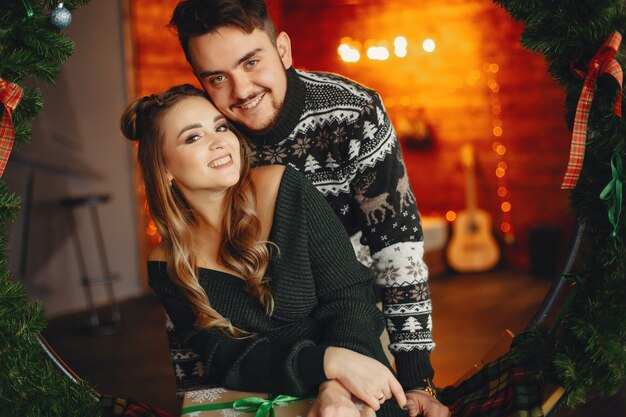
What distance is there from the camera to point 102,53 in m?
5.65

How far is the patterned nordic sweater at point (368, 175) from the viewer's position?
1.90 meters

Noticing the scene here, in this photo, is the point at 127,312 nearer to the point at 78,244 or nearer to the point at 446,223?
the point at 78,244

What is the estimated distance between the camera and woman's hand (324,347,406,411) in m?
1.48

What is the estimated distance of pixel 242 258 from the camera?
1.63 meters

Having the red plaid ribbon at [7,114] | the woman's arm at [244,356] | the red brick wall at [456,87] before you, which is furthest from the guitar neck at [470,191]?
the red plaid ribbon at [7,114]

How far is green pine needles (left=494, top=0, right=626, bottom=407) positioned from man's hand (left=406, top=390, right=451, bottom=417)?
0.27m

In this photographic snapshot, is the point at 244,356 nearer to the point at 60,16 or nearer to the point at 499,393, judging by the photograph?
the point at 499,393

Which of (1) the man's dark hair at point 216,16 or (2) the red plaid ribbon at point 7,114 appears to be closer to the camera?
(2) the red plaid ribbon at point 7,114

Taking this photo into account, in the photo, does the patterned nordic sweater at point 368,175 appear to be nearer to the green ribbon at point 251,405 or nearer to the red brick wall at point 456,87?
the green ribbon at point 251,405

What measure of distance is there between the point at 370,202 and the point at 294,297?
44cm

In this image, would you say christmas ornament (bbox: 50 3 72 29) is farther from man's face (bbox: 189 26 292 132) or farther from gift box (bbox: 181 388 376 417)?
gift box (bbox: 181 388 376 417)

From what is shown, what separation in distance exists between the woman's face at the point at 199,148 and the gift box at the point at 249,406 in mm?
466

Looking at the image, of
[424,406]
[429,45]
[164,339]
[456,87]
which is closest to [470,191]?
[456,87]

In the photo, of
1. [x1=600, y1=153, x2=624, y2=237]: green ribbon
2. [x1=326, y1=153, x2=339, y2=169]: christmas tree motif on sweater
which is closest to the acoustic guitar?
[x1=326, y1=153, x2=339, y2=169]: christmas tree motif on sweater
